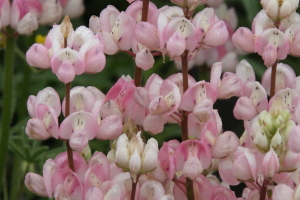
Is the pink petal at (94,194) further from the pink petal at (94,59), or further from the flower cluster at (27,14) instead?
the flower cluster at (27,14)

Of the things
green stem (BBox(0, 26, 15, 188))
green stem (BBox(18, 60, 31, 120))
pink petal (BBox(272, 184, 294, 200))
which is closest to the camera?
pink petal (BBox(272, 184, 294, 200))

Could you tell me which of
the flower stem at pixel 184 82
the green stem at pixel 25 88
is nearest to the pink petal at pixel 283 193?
the flower stem at pixel 184 82

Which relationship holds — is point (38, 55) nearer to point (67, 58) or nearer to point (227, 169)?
point (67, 58)

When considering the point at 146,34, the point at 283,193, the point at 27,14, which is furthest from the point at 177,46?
the point at 27,14

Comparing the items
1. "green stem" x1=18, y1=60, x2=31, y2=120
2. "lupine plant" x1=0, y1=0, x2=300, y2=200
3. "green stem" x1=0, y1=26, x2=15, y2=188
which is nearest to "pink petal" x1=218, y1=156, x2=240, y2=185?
"lupine plant" x1=0, y1=0, x2=300, y2=200

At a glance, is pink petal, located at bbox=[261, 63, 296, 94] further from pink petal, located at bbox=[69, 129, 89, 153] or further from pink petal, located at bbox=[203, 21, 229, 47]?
pink petal, located at bbox=[69, 129, 89, 153]
